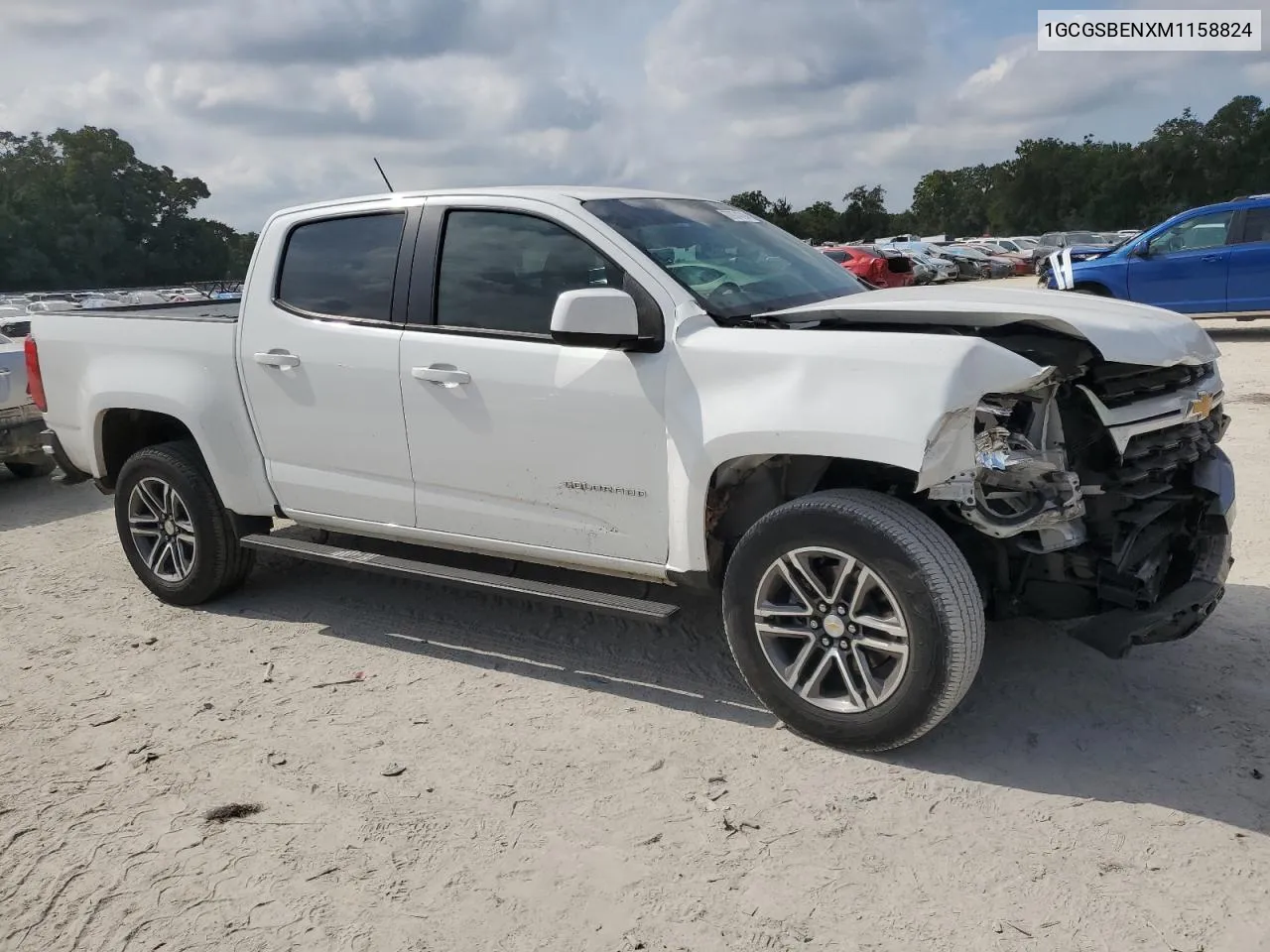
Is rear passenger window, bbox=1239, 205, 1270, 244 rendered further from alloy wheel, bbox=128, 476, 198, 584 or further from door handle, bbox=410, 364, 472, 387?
alloy wheel, bbox=128, 476, 198, 584

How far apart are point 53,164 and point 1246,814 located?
96.3 meters

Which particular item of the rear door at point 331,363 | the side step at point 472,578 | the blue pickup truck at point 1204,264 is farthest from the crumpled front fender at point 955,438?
the blue pickup truck at point 1204,264

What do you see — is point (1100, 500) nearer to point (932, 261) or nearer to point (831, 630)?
point (831, 630)

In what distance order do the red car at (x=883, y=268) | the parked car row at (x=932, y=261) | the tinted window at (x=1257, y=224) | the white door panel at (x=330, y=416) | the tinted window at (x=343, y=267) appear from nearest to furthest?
1. the white door panel at (x=330, y=416)
2. the tinted window at (x=343, y=267)
3. the tinted window at (x=1257, y=224)
4. the red car at (x=883, y=268)
5. the parked car row at (x=932, y=261)

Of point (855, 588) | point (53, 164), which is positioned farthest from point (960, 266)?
point (53, 164)

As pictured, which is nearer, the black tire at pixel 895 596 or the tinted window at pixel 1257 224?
the black tire at pixel 895 596

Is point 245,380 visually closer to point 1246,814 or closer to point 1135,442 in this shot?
point 1135,442

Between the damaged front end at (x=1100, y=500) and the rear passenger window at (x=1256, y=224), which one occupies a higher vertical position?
the rear passenger window at (x=1256, y=224)

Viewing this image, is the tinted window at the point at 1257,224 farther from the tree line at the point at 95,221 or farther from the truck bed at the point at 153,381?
the tree line at the point at 95,221

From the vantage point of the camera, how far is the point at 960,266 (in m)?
35.8

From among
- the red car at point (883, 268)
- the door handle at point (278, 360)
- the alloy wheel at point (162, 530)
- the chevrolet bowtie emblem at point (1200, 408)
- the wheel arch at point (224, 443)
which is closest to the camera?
the chevrolet bowtie emblem at point (1200, 408)

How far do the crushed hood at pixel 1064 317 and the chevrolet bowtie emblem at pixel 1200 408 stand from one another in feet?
0.42

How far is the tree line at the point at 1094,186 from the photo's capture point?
7106cm

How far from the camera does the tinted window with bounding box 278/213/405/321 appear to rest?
4453 mm
